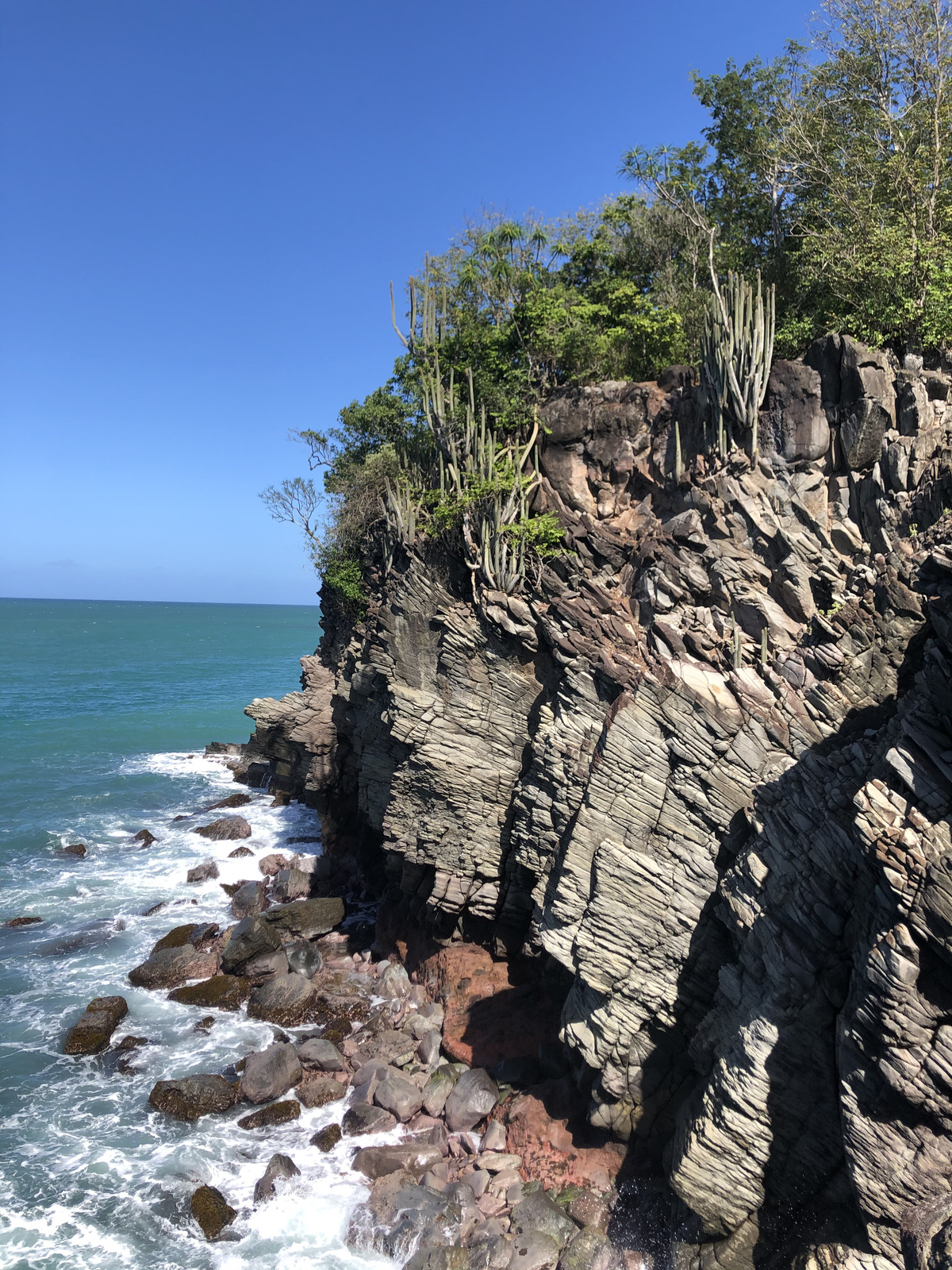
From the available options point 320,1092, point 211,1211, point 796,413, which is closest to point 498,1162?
point 320,1092

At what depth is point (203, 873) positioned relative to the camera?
1174 inches

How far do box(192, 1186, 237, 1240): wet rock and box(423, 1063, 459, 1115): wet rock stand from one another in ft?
15.1

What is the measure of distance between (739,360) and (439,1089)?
19248 millimetres

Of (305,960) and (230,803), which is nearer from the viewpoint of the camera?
(305,960)

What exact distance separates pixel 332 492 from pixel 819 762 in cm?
2499

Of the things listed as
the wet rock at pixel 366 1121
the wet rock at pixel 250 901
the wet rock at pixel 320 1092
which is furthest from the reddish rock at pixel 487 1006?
the wet rock at pixel 250 901

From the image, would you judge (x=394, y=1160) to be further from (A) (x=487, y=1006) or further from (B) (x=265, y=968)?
(B) (x=265, y=968)

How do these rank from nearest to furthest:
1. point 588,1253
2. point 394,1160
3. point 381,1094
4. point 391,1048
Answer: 1. point 588,1253
2. point 394,1160
3. point 381,1094
4. point 391,1048

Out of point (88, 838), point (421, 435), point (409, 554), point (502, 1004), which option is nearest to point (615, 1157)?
point (502, 1004)

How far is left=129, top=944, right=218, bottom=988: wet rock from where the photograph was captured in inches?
A: 889

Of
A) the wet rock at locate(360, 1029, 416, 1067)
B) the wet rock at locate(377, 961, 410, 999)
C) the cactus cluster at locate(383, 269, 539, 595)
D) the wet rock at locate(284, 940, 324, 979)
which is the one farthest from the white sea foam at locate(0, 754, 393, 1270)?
the cactus cluster at locate(383, 269, 539, 595)

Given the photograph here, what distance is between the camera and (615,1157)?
48.3 ft

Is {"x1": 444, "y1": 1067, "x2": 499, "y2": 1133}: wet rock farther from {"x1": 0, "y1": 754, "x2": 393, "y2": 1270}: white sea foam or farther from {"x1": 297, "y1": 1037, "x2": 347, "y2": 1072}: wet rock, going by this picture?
{"x1": 297, "y1": 1037, "x2": 347, "y2": 1072}: wet rock

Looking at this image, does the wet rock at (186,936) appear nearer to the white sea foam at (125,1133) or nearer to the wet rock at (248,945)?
the white sea foam at (125,1133)
